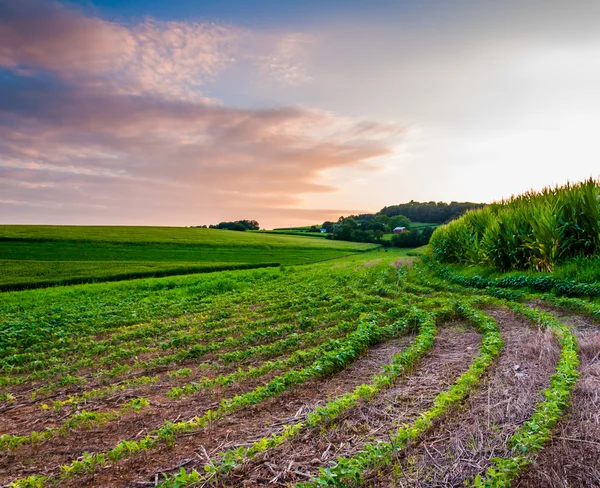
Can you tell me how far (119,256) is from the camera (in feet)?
137

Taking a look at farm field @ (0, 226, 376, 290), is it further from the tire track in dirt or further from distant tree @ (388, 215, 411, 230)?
distant tree @ (388, 215, 411, 230)

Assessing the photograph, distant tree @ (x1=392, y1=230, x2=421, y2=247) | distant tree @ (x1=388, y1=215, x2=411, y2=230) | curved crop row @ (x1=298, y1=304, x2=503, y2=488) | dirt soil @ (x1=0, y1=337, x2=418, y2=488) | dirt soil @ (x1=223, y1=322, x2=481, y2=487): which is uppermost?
distant tree @ (x1=388, y1=215, x2=411, y2=230)

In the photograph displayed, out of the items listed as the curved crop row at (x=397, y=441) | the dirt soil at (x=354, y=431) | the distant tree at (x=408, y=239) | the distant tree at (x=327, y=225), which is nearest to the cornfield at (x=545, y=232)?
the curved crop row at (x=397, y=441)

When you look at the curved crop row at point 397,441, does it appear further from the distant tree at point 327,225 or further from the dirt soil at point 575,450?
the distant tree at point 327,225

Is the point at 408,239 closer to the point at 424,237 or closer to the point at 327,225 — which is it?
the point at 424,237

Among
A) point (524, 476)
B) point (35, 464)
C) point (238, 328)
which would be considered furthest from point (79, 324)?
point (524, 476)

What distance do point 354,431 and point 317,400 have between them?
112 centimetres

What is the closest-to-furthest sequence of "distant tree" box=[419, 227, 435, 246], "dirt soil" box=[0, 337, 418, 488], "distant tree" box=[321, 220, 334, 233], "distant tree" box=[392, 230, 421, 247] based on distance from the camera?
"dirt soil" box=[0, 337, 418, 488] < "distant tree" box=[419, 227, 435, 246] < "distant tree" box=[392, 230, 421, 247] < "distant tree" box=[321, 220, 334, 233]

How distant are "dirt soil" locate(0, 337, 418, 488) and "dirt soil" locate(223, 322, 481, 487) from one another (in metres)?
0.63

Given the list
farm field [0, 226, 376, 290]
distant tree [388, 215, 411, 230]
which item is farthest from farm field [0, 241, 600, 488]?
distant tree [388, 215, 411, 230]

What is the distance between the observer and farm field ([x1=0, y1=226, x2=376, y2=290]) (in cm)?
2942

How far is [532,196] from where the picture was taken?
56.0 feet

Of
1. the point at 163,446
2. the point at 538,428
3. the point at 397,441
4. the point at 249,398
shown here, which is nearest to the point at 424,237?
the point at 249,398

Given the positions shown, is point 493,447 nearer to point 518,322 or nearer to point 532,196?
point 518,322
